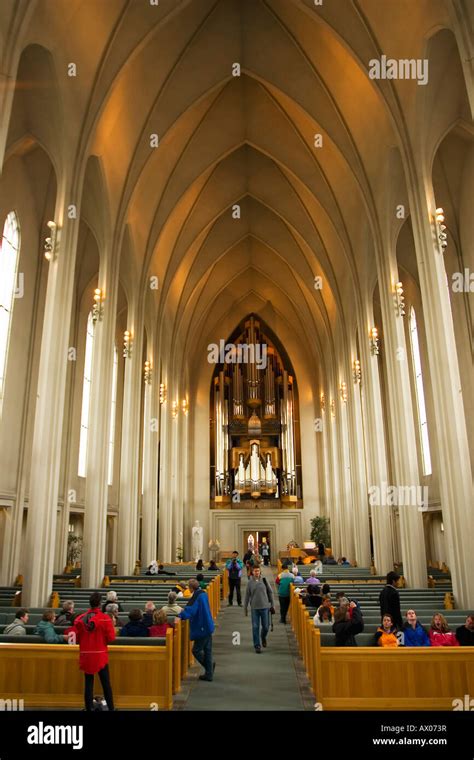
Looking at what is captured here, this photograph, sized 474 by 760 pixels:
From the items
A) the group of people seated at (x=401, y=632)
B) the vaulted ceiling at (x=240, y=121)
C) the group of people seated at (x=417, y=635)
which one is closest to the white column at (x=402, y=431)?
the vaulted ceiling at (x=240, y=121)

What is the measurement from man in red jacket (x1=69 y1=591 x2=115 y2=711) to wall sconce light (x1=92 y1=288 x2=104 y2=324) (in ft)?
37.4

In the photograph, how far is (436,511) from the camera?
20672mm

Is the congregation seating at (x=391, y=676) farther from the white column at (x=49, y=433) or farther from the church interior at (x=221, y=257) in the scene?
the white column at (x=49, y=433)

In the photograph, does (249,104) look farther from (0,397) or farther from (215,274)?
(0,397)

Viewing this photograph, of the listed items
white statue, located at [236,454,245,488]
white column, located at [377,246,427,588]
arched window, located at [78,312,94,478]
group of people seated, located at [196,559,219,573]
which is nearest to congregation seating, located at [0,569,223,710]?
group of people seated, located at [196,559,219,573]

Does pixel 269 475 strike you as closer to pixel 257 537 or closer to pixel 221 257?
pixel 257 537

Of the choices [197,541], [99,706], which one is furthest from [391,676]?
[197,541]

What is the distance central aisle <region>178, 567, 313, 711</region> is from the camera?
22.0 ft

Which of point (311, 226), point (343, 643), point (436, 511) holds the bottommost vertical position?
point (343, 643)

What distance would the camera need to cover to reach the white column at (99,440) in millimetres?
15016

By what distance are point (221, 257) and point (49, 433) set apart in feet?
69.2

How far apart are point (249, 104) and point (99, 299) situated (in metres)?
10.8

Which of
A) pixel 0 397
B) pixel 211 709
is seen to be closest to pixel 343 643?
pixel 211 709

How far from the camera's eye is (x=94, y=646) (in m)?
5.95
